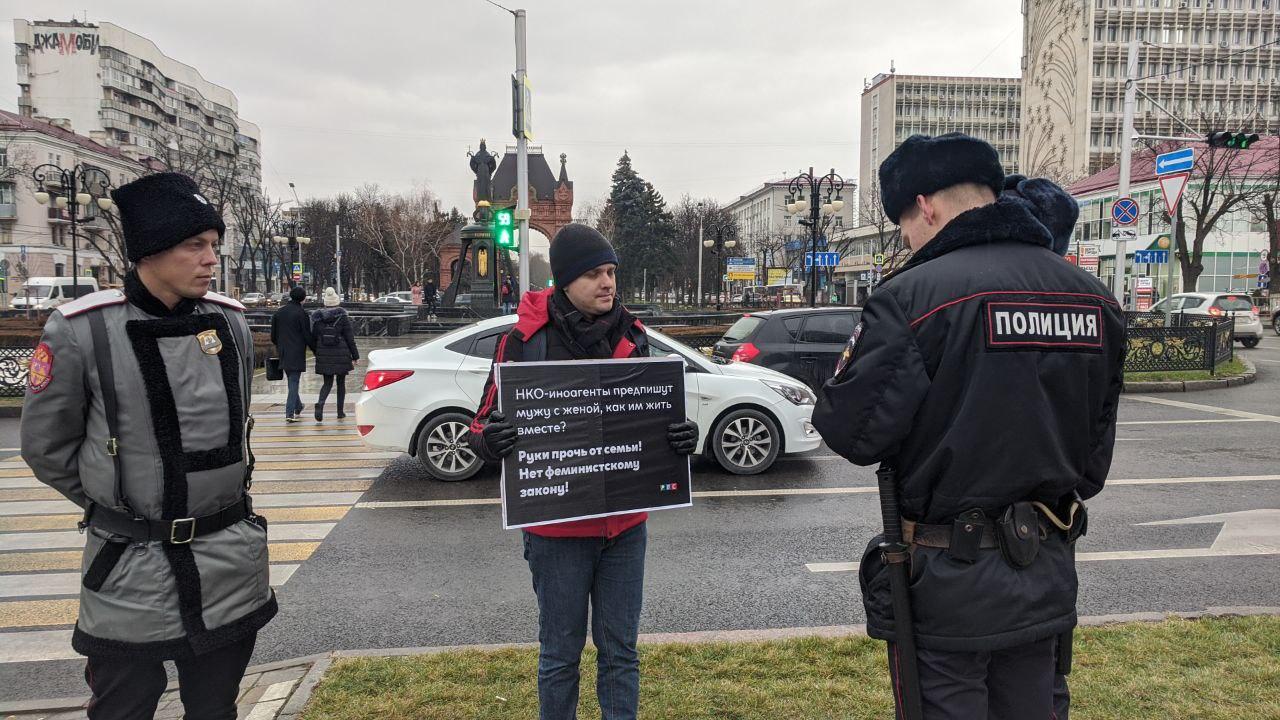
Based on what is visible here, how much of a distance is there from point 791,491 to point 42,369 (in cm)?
650

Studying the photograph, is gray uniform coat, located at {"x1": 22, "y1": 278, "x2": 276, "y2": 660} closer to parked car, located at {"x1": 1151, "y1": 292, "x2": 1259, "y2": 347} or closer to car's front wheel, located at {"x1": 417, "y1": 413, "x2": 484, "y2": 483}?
car's front wheel, located at {"x1": 417, "y1": 413, "x2": 484, "y2": 483}

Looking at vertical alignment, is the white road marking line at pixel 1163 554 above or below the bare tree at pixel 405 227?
Answer: below

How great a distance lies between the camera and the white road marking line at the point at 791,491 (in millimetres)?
7195

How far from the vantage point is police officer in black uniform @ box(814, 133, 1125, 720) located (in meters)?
2.02

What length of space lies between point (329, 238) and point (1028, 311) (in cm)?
8278

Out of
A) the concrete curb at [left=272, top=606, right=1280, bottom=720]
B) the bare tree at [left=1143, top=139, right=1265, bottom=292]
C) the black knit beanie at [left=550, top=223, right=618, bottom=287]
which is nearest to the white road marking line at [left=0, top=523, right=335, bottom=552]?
the concrete curb at [left=272, top=606, right=1280, bottom=720]

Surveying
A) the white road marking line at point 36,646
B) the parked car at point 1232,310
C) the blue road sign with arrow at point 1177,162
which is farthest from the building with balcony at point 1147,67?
the white road marking line at point 36,646

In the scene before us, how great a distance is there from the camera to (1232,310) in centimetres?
2638

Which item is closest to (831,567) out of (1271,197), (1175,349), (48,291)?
(1175,349)

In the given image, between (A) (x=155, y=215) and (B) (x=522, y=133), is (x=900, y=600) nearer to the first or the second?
(A) (x=155, y=215)

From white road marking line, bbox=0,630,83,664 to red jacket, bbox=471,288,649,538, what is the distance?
9.61ft

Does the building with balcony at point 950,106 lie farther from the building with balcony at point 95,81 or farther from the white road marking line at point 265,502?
the white road marking line at point 265,502

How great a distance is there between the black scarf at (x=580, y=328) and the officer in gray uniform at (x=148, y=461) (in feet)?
3.75

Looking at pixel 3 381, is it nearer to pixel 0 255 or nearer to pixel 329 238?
pixel 0 255
